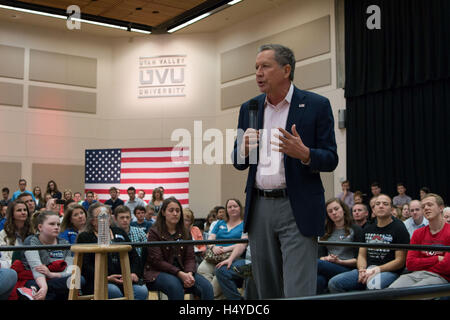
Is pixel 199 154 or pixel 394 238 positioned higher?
pixel 199 154

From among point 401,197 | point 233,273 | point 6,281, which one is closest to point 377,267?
point 233,273

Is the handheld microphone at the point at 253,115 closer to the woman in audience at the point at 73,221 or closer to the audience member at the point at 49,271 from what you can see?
the audience member at the point at 49,271

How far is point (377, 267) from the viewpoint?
13.0 ft

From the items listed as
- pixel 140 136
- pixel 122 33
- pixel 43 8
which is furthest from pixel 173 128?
pixel 43 8

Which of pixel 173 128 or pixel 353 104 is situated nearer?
pixel 353 104

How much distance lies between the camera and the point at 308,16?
12766mm

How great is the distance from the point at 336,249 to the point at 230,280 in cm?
91

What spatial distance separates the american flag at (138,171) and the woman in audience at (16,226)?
28.0 feet

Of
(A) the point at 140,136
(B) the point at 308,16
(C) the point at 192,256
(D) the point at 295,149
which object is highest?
(B) the point at 308,16

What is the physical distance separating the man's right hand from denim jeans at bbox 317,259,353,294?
83.6 inches

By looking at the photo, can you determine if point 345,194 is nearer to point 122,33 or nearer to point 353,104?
point 353,104

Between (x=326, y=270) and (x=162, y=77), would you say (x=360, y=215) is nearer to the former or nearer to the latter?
(x=326, y=270)

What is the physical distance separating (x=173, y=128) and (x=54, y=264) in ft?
39.3

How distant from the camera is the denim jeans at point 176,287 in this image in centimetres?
434
